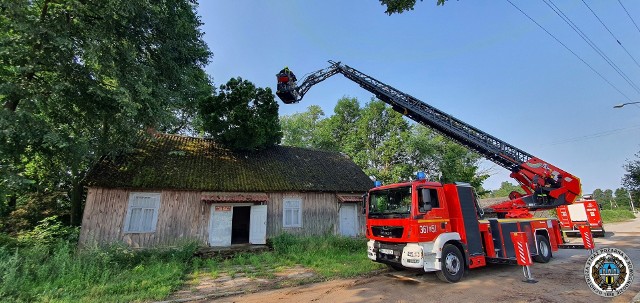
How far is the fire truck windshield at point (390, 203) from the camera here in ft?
25.9

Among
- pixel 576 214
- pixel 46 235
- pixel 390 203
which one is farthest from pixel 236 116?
pixel 576 214

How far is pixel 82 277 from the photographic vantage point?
24.9 ft

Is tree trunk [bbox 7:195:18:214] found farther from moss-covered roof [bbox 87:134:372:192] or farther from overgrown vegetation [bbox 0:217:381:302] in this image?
moss-covered roof [bbox 87:134:372:192]

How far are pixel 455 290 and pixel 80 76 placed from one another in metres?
14.2

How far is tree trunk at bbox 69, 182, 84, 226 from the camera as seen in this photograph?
14.1 m

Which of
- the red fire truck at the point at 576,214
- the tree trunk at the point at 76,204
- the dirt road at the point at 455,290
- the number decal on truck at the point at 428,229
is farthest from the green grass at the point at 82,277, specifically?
the red fire truck at the point at 576,214

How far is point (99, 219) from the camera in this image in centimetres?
1217

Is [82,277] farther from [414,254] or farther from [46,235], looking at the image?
[414,254]

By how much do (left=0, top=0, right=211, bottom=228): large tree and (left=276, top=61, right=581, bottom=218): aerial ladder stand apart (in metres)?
5.38

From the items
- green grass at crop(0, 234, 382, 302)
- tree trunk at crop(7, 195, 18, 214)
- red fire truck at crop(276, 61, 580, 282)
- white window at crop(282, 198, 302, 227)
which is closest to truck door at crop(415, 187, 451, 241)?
red fire truck at crop(276, 61, 580, 282)

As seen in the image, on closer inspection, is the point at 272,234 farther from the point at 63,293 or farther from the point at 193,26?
the point at 193,26

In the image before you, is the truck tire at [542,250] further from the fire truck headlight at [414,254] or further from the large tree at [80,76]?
the large tree at [80,76]

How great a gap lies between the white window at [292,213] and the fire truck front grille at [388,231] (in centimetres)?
792

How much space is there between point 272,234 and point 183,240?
4418 millimetres
